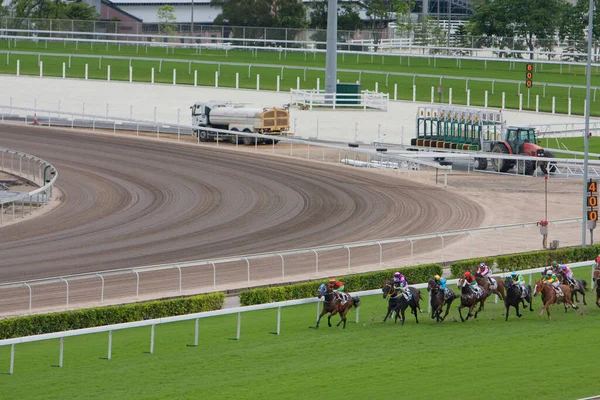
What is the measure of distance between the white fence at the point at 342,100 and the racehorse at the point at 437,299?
108 ft

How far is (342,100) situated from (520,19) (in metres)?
24.4

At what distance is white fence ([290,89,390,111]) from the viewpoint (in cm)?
5338

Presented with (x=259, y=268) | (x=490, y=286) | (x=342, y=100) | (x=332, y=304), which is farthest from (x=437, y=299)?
(x=342, y=100)

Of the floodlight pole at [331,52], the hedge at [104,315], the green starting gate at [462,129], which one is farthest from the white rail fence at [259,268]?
the floodlight pole at [331,52]

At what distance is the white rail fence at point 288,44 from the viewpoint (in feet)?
225

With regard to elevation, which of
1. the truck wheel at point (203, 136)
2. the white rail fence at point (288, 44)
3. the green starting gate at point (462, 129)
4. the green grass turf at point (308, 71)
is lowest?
the truck wheel at point (203, 136)

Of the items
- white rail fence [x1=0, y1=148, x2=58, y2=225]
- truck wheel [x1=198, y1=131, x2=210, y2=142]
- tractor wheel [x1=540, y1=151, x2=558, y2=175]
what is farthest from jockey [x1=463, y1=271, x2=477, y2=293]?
truck wheel [x1=198, y1=131, x2=210, y2=142]

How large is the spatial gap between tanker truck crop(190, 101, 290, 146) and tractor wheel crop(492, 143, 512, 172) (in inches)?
338

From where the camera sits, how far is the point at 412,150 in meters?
44.0

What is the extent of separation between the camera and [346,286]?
23.6 metres

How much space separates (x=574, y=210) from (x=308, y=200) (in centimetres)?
770

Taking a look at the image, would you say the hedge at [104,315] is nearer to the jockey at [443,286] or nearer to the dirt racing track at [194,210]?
the dirt racing track at [194,210]

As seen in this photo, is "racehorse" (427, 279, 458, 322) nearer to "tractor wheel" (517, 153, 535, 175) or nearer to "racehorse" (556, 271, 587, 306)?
"racehorse" (556, 271, 587, 306)

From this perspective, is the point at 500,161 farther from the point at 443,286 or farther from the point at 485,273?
the point at 443,286
